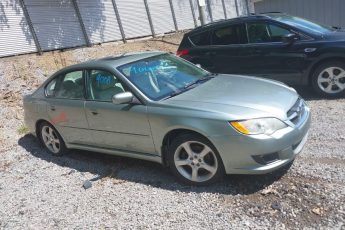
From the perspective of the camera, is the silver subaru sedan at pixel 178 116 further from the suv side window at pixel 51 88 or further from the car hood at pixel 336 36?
the car hood at pixel 336 36

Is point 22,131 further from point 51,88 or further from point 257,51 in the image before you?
point 257,51

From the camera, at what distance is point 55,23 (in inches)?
544

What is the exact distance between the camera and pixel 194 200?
173 inches

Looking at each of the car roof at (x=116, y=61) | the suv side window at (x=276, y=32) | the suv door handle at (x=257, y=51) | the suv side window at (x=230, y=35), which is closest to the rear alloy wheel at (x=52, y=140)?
the car roof at (x=116, y=61)

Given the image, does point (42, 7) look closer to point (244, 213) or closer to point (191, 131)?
point (191, 131)

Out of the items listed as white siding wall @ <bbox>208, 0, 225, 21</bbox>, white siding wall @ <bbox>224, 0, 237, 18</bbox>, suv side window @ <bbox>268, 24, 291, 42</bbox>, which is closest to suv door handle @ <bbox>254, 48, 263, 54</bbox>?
suv side window @ <bbox>268, 24, 291, 42</bbox>

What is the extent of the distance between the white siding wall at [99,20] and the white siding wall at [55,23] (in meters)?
0.54

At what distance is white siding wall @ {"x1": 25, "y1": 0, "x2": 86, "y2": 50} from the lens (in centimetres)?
1312

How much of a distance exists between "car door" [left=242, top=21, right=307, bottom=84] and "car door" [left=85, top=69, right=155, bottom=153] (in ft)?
11.4

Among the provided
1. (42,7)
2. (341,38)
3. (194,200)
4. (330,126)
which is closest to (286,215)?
(194,200)

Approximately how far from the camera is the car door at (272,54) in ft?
24.3

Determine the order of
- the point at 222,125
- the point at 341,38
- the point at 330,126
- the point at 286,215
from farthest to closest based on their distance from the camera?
the point at 341,38
the point at 330,126
the point at 222,125
the point at 286,215

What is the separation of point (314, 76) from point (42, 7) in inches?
381

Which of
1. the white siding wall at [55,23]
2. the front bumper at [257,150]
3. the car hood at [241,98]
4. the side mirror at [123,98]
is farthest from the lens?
the white siding wall at [55,23]
